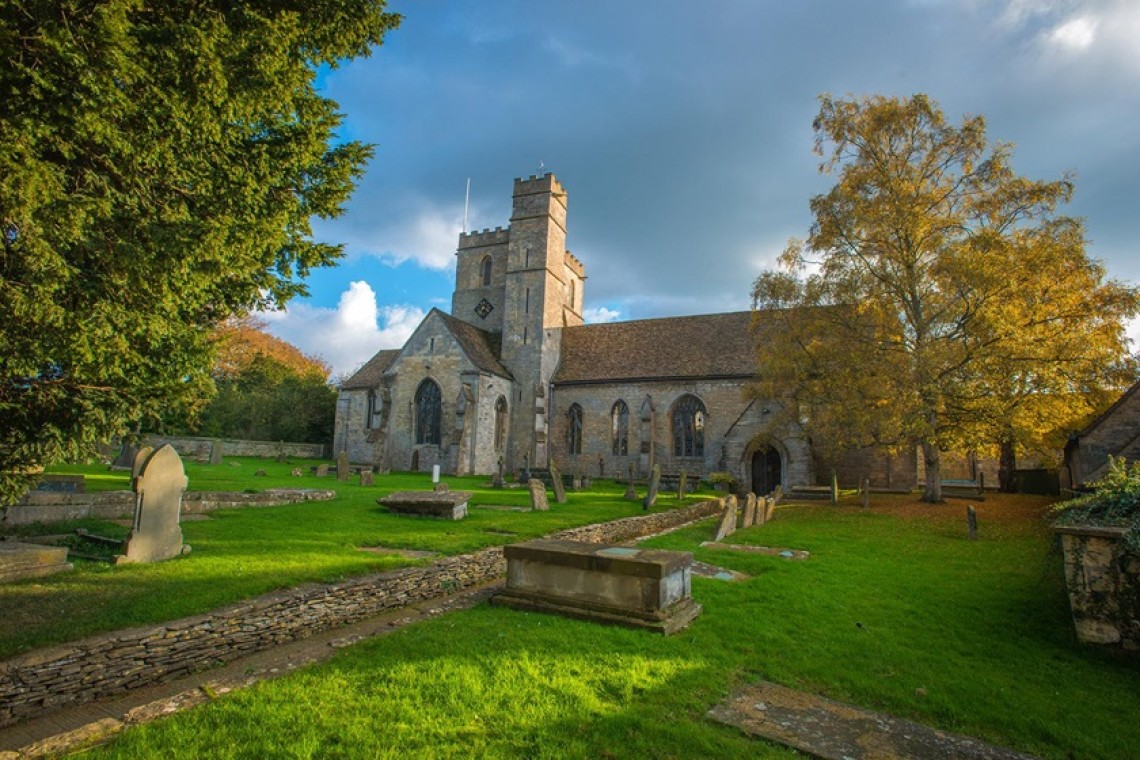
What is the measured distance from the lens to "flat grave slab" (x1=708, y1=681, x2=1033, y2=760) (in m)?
3.62

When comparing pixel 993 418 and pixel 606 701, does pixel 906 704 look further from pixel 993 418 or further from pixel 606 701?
pixel 993 418

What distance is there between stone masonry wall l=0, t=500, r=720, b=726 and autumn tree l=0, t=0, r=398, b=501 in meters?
2.52

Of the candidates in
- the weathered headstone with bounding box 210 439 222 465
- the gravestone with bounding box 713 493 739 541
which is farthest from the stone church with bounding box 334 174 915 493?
the gravestone with bounding box 713 493 739 541

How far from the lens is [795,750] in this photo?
3592mm

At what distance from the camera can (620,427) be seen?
30344 mm

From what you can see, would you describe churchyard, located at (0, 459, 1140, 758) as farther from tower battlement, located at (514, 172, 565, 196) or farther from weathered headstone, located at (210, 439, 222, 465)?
tower battlement, located at (514, 172, 565, 196)

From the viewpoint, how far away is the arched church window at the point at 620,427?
98.4ft

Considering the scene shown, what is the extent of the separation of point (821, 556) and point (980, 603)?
3.35 m

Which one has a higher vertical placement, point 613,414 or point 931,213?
point 931,213

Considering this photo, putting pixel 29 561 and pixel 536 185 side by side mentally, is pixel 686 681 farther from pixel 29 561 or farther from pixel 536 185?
pixel 536 185

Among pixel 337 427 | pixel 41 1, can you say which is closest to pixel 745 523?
pixel 41 1

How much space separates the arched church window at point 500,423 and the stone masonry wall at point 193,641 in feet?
74.9

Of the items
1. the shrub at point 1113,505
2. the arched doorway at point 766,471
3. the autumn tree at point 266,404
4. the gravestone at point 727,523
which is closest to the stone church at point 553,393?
the arched doorway at point 766,471

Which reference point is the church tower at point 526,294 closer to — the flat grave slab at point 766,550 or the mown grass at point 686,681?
the flat grave slab at point 766,550
